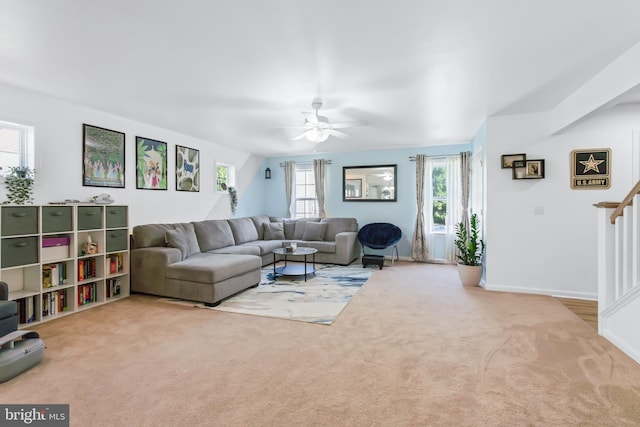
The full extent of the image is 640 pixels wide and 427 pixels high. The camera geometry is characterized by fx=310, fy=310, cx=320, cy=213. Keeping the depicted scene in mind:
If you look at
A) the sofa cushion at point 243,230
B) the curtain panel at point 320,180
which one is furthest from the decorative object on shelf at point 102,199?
the curtain panel at point 320,180

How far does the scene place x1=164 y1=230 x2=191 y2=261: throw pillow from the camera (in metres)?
4.29

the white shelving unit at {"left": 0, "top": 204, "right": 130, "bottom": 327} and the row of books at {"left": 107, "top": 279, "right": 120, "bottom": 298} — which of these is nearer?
the white shelving unit at {"left": 0, "top": 204, "right": 130, "bottom": 327}

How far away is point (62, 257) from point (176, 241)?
123 cm

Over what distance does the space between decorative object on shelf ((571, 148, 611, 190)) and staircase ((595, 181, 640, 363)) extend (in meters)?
1.25

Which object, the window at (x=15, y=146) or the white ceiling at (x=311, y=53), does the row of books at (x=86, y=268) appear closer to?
the window at (x=15, y=146)

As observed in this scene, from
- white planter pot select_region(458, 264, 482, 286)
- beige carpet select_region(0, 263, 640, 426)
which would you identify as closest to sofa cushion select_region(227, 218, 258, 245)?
beige carpet select_region(0, 263, 640, 426)

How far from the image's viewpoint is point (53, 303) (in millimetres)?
3324

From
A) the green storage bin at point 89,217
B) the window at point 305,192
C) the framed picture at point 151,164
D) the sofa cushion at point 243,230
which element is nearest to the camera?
the green storage bin at point 89,217

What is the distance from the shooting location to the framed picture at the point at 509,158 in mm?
4145

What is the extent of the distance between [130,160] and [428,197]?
5.41m

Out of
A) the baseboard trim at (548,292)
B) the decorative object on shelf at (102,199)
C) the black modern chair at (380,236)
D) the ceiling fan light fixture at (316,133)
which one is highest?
the ceiling fan light fixture at (316,133)

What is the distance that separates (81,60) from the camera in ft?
8.69

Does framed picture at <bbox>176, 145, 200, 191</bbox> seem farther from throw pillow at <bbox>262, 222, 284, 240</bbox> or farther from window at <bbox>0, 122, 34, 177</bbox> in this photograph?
window at <bbox>0, 122, 34, 177</bbox>

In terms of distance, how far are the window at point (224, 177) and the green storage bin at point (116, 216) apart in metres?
2.33
